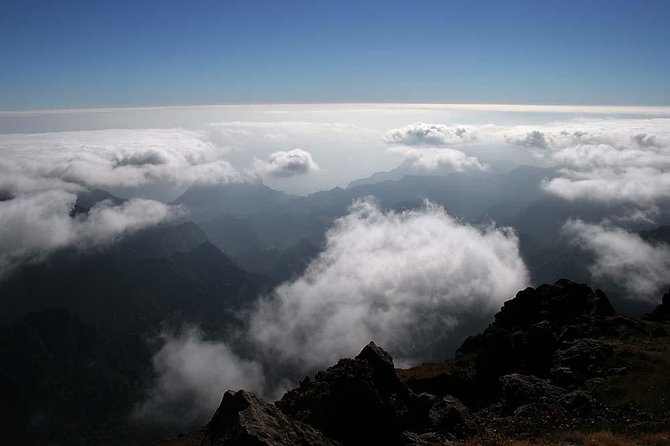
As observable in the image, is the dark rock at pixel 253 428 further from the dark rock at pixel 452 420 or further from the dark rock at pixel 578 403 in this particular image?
the dark rock at pixel 578 403

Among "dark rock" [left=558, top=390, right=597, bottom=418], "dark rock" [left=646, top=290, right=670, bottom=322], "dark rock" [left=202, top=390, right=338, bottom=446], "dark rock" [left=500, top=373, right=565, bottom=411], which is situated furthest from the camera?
"dark rock" [left=646, top=290, right=670, bottom=322]

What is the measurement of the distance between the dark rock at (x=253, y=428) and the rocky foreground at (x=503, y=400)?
0.25ft

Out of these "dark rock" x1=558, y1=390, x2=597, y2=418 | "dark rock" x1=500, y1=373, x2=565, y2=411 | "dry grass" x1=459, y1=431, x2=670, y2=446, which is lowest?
"dark rock" x1=500, y1=373, x2=565, y2=411

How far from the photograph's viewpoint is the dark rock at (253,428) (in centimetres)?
2134

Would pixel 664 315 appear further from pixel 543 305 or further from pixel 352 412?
pixel 352 412

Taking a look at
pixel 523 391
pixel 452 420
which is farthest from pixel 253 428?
pixel 523 391

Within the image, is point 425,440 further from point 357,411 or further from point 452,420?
point 357,411

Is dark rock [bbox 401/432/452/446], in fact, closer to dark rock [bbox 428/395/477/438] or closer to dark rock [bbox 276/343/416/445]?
dark rock [bbox 276/343/416/445]

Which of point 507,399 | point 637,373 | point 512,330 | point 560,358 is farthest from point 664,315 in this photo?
point 507,399

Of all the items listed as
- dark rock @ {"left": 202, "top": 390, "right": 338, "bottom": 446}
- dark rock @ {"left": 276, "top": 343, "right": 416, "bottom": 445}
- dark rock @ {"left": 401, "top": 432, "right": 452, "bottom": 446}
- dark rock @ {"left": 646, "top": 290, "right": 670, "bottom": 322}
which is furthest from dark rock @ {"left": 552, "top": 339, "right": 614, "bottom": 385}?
dark rock @ {"left": 646, "top": 290, "right": 670, "bottom": 322}

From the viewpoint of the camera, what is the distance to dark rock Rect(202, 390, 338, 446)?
2134 centimetres

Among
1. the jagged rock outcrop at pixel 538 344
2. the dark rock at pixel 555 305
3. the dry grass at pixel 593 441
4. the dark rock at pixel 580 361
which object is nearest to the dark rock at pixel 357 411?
the dry grass at pixel 593 441

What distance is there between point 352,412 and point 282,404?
2984 cm

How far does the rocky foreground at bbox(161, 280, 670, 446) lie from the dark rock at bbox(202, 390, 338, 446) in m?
0.08
